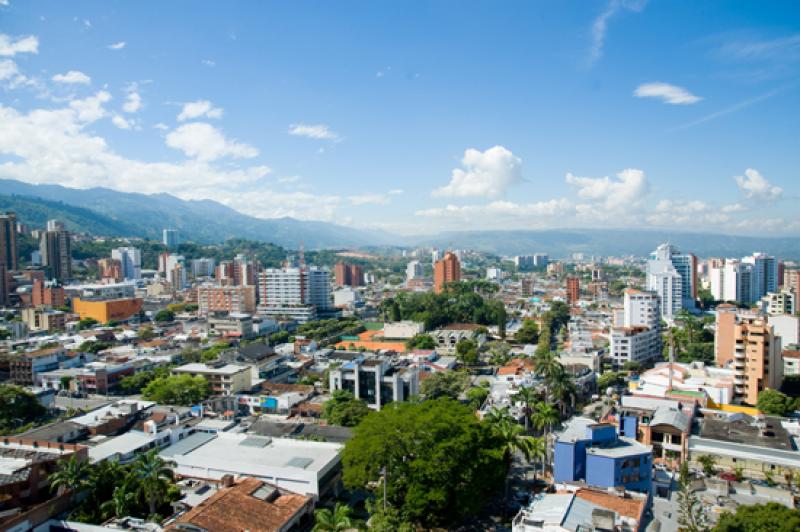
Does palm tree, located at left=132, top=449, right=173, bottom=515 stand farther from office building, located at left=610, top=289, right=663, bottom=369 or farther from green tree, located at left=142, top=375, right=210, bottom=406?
office building, located at left=610, top=289, right=663, bottom=369

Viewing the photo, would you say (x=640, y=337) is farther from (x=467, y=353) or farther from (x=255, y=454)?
(x=255, y=454)

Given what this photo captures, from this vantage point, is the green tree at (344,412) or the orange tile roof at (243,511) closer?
the orange tile roof at (243,511)

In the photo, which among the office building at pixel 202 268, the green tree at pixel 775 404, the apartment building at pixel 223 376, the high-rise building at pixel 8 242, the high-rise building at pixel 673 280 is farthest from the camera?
the office building at pixel 202 268

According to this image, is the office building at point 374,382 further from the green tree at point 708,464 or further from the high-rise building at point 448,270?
the high-rise building at point 448,270

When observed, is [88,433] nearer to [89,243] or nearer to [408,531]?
[408,531]

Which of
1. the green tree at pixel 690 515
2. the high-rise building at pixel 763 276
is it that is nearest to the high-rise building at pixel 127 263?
the green tree at pixel 690 515

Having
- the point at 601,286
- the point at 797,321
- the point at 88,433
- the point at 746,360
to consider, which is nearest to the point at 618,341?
the point at 746,360
